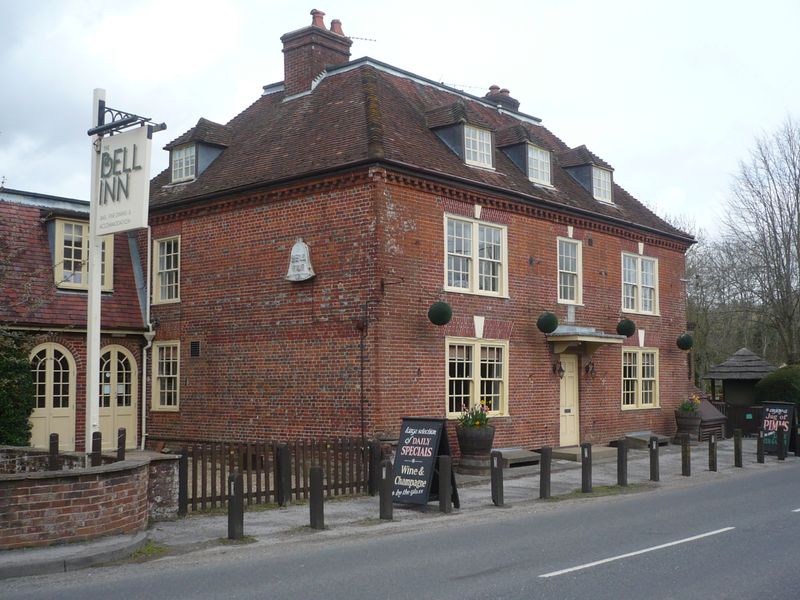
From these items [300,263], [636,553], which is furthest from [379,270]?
[636,553]

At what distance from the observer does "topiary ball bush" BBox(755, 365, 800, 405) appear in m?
30.4

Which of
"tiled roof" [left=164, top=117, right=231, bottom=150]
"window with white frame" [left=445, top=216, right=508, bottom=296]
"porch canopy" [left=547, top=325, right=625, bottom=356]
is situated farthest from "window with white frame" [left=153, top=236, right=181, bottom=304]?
"porch canopy" [left=547, top=325, right=625, bottom=356]

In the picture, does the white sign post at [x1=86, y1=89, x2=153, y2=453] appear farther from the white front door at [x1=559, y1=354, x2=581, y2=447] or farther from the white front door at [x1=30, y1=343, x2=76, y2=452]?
the white front door at [x1=559, y1=354, x2=581, y2=447]

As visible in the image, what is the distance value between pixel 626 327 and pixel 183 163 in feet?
41.3

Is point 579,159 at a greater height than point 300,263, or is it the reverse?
point 579,159

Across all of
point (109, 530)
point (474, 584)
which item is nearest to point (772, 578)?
point (474, 584)

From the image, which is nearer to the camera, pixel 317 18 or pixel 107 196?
pixel 107 196

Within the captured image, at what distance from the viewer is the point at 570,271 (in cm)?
2325

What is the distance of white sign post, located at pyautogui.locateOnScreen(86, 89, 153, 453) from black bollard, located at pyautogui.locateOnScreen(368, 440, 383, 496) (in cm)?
463

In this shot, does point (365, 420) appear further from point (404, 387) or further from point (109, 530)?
point (109, 530)

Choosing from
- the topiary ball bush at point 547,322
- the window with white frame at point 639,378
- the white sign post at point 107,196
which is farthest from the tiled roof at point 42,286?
the window with white frame at point 639,378

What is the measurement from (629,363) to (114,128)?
55.1ft

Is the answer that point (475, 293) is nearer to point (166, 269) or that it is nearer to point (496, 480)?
point (496, 480)

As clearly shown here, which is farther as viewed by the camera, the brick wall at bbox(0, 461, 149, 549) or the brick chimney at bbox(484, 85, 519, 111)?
the brick chimney at bbox(484, 85, 519, 111)
